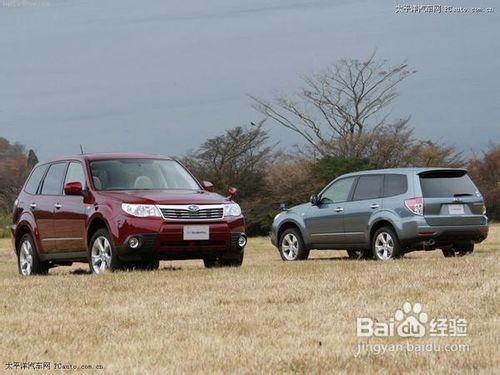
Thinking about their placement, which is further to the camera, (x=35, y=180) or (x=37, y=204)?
(x=35, y=180)

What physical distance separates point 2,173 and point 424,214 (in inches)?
2274

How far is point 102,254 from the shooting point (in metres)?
15.5

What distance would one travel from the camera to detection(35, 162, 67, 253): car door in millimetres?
16594

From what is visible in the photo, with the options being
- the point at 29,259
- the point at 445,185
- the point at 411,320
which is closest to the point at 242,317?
the point at 411,320

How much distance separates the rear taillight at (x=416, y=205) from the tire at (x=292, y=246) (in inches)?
136

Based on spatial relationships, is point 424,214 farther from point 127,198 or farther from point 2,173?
point 2,173

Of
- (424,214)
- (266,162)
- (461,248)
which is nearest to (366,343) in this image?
(424,214)

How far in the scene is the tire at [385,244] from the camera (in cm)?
1870

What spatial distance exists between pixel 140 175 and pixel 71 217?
1.18 meters

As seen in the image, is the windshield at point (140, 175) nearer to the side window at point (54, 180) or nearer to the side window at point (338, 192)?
the side window at point (54, 180)

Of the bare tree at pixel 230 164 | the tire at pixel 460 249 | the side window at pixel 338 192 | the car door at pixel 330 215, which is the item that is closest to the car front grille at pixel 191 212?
the car door at pixel 330 215

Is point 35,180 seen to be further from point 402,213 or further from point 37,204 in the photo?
point 402,213

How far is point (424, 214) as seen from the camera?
60.6 ft

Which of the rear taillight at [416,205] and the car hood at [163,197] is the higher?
the car hood at [163,197]
